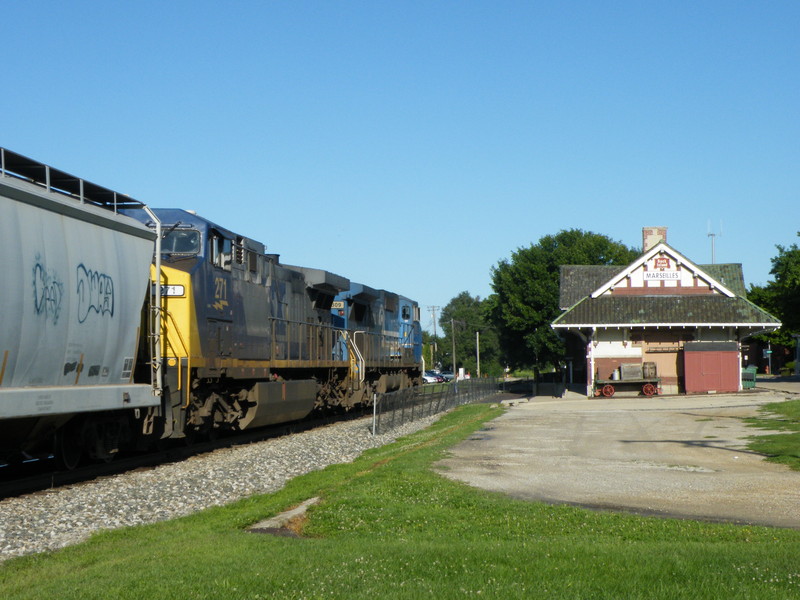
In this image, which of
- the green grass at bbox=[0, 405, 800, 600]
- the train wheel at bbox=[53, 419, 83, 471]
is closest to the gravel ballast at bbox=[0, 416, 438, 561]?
the green grass at bbox=[0, 405, 800, 600]

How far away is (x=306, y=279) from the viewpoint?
1031 inches

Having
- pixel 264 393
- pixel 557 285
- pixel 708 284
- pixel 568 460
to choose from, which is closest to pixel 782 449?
pixel 568 460

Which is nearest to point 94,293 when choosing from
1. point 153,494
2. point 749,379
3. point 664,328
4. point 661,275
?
point 153,494

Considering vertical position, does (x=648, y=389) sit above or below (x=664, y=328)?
below

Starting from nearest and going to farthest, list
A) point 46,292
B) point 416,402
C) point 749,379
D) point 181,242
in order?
1. point 46,292
2. point 181,242
3. point 416,402
4. point 749,379

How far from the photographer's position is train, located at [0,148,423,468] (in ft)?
38.1

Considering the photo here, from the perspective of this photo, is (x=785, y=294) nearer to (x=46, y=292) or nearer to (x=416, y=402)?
(x=416, y=402)

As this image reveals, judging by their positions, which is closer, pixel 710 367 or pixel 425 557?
pixel 425 557

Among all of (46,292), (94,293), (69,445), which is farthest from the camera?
(69,445)

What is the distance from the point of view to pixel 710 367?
40.3 meters

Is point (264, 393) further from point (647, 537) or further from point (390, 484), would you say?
point (647, 537)

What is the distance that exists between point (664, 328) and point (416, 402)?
15.1 meters

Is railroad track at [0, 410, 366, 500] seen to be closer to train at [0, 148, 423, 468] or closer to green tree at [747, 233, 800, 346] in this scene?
train at [0, 148, 423, 468]

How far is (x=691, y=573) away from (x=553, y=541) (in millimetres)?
1701
